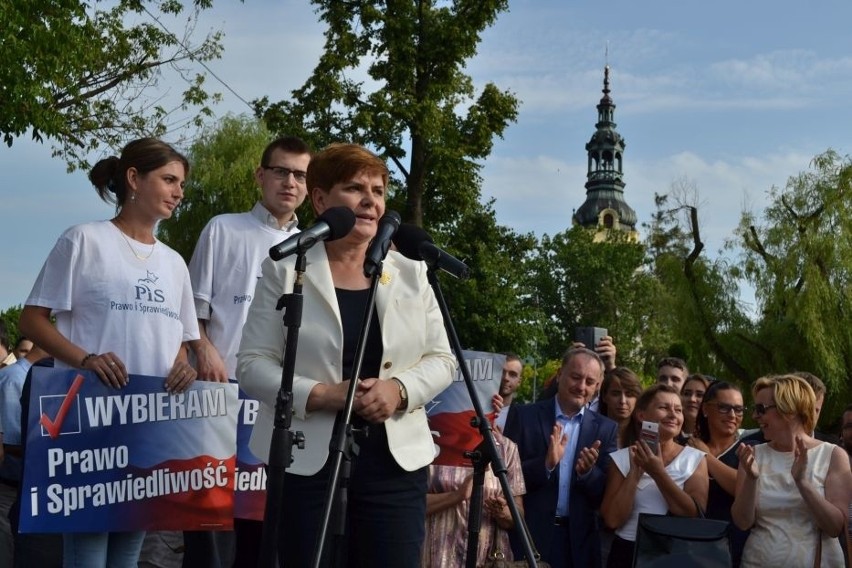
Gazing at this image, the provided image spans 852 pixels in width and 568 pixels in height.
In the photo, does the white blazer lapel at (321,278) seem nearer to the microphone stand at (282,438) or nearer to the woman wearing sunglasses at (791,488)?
the microphone stand at (282,438)

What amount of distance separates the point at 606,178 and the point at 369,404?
376 feet

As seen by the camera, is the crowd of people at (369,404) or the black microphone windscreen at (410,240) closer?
the crowd of people at (369,404)

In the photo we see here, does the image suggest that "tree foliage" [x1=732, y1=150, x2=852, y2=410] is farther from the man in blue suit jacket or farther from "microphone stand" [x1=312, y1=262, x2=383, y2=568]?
"microphone stand" [x1=312, y1=262, x2=383, y2=568]

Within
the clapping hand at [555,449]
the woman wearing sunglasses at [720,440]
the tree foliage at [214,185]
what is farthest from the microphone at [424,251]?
the tree foliage at [214,185]

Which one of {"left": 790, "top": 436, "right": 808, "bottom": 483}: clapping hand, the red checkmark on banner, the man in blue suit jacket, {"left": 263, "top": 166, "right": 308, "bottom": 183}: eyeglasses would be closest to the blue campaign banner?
the red checkmark on banner

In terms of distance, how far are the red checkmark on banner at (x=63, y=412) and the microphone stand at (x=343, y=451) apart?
67.6 inches

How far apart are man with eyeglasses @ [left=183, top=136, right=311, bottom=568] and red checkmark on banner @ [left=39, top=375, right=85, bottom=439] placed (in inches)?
28.2

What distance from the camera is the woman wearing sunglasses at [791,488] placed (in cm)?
650

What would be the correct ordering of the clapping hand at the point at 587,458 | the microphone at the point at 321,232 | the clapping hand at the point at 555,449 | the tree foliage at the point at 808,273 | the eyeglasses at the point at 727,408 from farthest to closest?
1. the tree foliage at the point at 808,273
2. the eyeglasses at the point at 727,408
3. the clapping hand at the point at 555,449
4. the clapping hand at the point at 587,458
5. the microphone at the point at 321,232

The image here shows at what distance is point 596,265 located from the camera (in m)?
79.4

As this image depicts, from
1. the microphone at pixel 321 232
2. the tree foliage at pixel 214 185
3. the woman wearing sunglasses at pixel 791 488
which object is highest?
the tree foliage at pixel 214 185

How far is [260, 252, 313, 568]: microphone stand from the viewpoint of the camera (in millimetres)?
3434

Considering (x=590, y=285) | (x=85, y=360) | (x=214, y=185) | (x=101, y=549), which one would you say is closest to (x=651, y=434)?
(x=101, y=549)

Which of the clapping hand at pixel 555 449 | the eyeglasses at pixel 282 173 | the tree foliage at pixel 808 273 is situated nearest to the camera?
the eyeglasses at pixel 282 173
